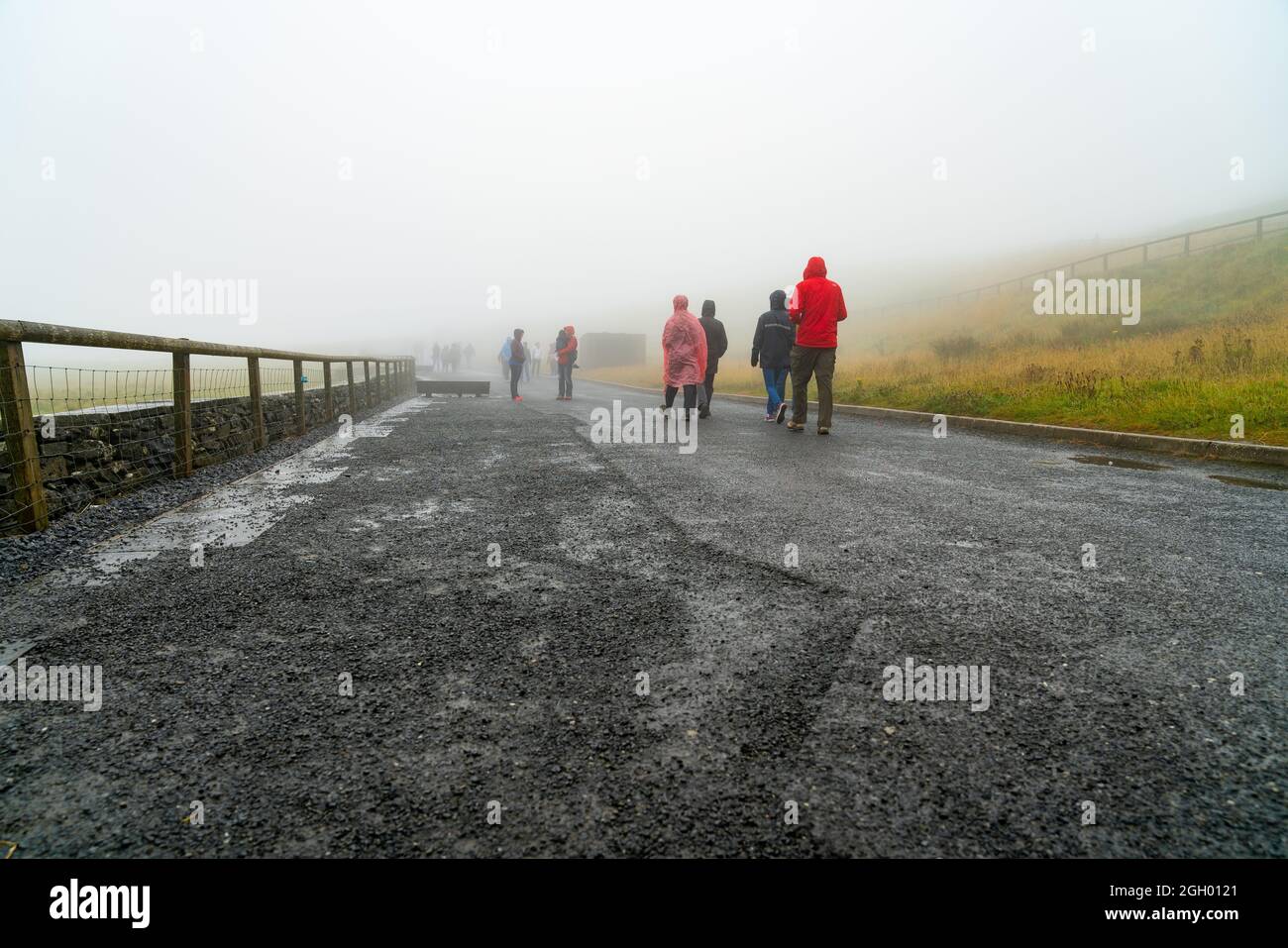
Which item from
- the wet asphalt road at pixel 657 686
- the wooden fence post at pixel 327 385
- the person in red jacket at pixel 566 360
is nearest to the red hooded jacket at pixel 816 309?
the wet asphalt road at pixel 657 686

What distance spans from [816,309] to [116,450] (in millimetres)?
7968

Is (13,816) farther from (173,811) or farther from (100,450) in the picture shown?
(100,450)

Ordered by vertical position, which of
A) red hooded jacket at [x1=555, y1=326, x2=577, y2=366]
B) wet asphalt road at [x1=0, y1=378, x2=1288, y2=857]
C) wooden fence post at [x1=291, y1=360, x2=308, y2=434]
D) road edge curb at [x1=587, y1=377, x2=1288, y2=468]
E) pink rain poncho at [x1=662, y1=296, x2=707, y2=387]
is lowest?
wet asphalt road at [x1=0, y1=378, x2=1288, y2=857]

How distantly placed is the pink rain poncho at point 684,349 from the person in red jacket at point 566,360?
7.40 m

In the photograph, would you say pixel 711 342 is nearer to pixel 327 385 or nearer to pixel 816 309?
pixel 816 309

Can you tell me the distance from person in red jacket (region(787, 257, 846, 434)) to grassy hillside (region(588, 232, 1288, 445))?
3620 millimetres

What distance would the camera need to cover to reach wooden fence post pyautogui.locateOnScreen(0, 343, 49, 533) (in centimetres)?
414

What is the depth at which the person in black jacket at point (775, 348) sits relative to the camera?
11797mm

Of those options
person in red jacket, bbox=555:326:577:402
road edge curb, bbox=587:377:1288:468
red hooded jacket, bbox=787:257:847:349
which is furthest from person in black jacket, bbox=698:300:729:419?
person in red jacket, bbox=555:326:577:402

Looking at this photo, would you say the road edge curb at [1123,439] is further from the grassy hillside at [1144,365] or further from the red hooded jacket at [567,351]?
the red hooded jacket at [567,351]

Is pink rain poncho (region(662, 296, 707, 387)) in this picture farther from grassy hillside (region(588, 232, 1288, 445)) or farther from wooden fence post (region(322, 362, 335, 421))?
wooden fence post (region(322, 362, 335, 421))

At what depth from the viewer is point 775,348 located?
11.8m
